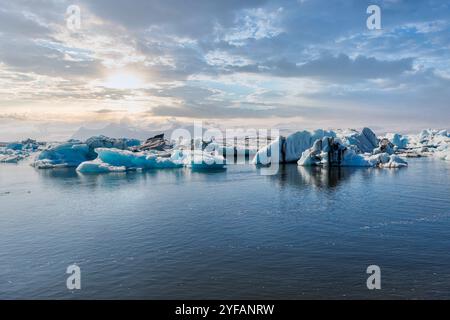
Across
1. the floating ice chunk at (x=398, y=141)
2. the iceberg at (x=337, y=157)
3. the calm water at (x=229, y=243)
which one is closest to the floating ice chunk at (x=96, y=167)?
the calm water at (x=229, y=243)

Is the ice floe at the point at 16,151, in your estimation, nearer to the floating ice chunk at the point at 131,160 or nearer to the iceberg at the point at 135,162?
the iceberg at the point at 135,162

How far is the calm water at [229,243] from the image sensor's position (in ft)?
47.9

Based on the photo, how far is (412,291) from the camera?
13750mm

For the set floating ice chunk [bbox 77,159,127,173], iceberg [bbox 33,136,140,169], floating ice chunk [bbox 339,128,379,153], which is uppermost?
floating ice chunk [bbox 339,128,379,153]

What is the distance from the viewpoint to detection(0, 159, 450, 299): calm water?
1459 centimetres

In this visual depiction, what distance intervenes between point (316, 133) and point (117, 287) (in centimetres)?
6207

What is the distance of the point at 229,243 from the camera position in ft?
65.3

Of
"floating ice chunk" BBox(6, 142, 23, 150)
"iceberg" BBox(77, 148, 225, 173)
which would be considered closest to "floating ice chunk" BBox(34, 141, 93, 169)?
"iceberg" BBox(77, 148, 225, 173)

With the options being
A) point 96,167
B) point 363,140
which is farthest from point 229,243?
point 363,140

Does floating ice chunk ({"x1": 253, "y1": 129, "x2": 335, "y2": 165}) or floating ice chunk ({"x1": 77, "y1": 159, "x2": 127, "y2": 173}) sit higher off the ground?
floating ice chunk ({"x1": 253, "y1": 129, "x2": 335, "y2": 165})

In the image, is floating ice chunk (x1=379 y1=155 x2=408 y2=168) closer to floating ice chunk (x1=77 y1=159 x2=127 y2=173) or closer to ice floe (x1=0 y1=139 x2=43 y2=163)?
floating ice chunk (x1=77 y1=159 x2=127 y2=173)

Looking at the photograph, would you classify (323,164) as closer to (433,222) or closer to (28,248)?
(433,222)

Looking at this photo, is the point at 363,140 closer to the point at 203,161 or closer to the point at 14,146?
the point at 203,161
